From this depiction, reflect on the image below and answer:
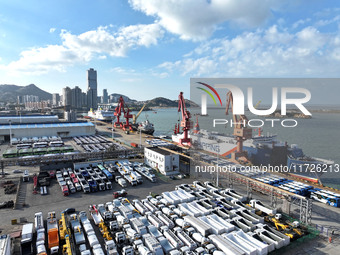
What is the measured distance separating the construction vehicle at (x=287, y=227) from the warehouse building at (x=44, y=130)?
52.0 m

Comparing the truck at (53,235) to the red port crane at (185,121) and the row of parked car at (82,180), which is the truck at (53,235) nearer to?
the row of parked car at (82,180)

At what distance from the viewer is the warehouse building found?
49.8m

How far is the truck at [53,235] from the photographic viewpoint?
41.7 feet

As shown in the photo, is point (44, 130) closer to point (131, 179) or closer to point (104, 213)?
point (131, 179)

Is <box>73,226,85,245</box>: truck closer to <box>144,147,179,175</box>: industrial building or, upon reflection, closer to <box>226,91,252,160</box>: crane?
<box>144,147,179,175</box>: industrial building

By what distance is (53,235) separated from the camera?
13.8m

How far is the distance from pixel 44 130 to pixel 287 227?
5626 centimetres

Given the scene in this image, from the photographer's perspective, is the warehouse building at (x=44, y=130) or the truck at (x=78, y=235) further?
the warehouse building at (x=44, y=130)

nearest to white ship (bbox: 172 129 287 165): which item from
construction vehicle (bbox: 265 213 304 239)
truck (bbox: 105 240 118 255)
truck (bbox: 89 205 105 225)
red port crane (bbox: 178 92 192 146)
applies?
red port crane (bbox: 178 92 192 146)

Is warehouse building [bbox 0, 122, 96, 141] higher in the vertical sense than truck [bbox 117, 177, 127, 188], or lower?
higher

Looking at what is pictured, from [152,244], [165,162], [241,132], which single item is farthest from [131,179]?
[241,132]

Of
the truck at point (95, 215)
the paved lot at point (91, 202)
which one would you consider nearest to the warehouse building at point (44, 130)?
the paved lot at point (91, 202)

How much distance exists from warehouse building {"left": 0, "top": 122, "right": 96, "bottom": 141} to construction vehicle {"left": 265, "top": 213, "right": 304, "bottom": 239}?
52.0m

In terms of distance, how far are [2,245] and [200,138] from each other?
40.4m
